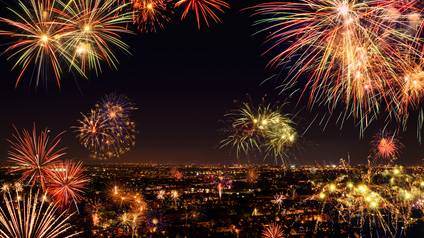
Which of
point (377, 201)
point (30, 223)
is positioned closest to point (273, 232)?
point (377, 201)

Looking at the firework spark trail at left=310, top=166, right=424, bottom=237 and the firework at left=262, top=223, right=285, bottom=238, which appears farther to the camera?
the firework spark trail at left=310, top=166, right=424, bottom=237

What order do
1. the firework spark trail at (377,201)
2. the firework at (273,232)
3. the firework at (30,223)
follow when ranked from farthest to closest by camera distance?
the firework spark trail at (377,201) → the firework at (273,232) → the firework at (30,223)

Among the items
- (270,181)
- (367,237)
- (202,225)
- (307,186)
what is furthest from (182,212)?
(270,181)

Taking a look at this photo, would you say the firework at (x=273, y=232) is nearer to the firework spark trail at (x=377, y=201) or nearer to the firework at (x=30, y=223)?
the firework spark trail at (x=377, y=201)

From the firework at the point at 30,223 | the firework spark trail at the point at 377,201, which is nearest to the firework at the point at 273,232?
the firework spark trail at the point at 377,201

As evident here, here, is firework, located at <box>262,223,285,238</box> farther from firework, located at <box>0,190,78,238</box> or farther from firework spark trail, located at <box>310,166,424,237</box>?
firework, located at <box>0,190,78,238</box>

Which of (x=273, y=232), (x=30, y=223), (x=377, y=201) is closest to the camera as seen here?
(x=30, y=223)

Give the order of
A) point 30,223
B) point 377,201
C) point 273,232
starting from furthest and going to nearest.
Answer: point 273,232 → point 377,201 → point 30,223

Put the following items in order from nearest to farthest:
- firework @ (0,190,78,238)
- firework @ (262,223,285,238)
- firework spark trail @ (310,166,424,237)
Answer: firework @ (0,190,78,238), firework @ (262,223,285,238), firework spark trail @ (310,166,424,237)

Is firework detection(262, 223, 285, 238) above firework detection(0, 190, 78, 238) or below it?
below

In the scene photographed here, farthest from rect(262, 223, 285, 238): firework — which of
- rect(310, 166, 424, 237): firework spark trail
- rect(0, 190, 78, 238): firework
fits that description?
rect(0, 190, 78, 238): firework

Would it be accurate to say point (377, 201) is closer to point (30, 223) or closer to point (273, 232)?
point (273, 232)
